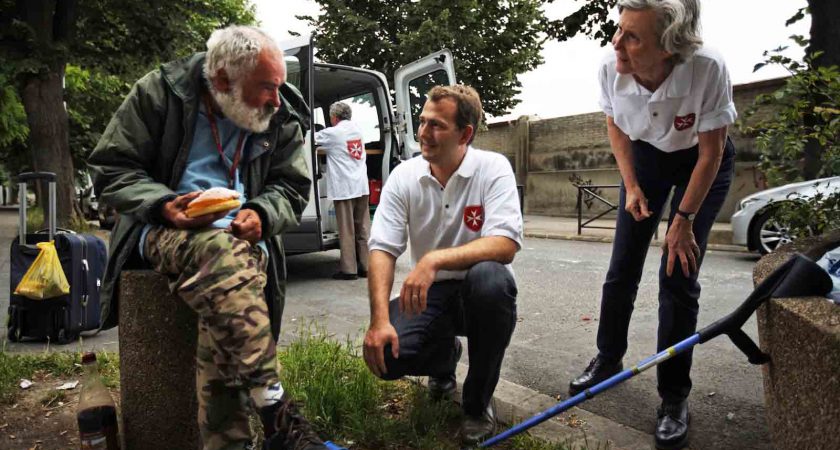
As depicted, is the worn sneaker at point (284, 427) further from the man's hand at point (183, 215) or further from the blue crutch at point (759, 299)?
the blue crutch at point (759, 299)

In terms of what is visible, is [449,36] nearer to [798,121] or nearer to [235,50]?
[798,121]

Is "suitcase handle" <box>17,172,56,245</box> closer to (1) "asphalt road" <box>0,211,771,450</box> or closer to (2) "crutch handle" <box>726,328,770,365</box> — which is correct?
(1) "asphalt road" <box>0,211,771,450</box>

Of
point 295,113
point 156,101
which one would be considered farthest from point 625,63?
point 156,101

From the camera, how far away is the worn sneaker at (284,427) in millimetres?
1896

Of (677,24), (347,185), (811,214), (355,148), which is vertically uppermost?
(677,24)

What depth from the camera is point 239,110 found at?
2.26 meters

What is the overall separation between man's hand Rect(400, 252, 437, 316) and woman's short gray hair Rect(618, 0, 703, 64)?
1159mm

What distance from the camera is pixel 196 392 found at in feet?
7.30

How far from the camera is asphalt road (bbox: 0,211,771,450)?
2.78 metres

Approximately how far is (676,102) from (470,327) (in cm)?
116

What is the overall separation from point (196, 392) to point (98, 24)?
11.6m

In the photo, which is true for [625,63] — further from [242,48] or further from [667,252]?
[242,48]

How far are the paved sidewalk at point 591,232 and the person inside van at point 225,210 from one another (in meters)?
7.49

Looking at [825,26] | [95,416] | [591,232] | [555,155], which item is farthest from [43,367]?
[555,155]
